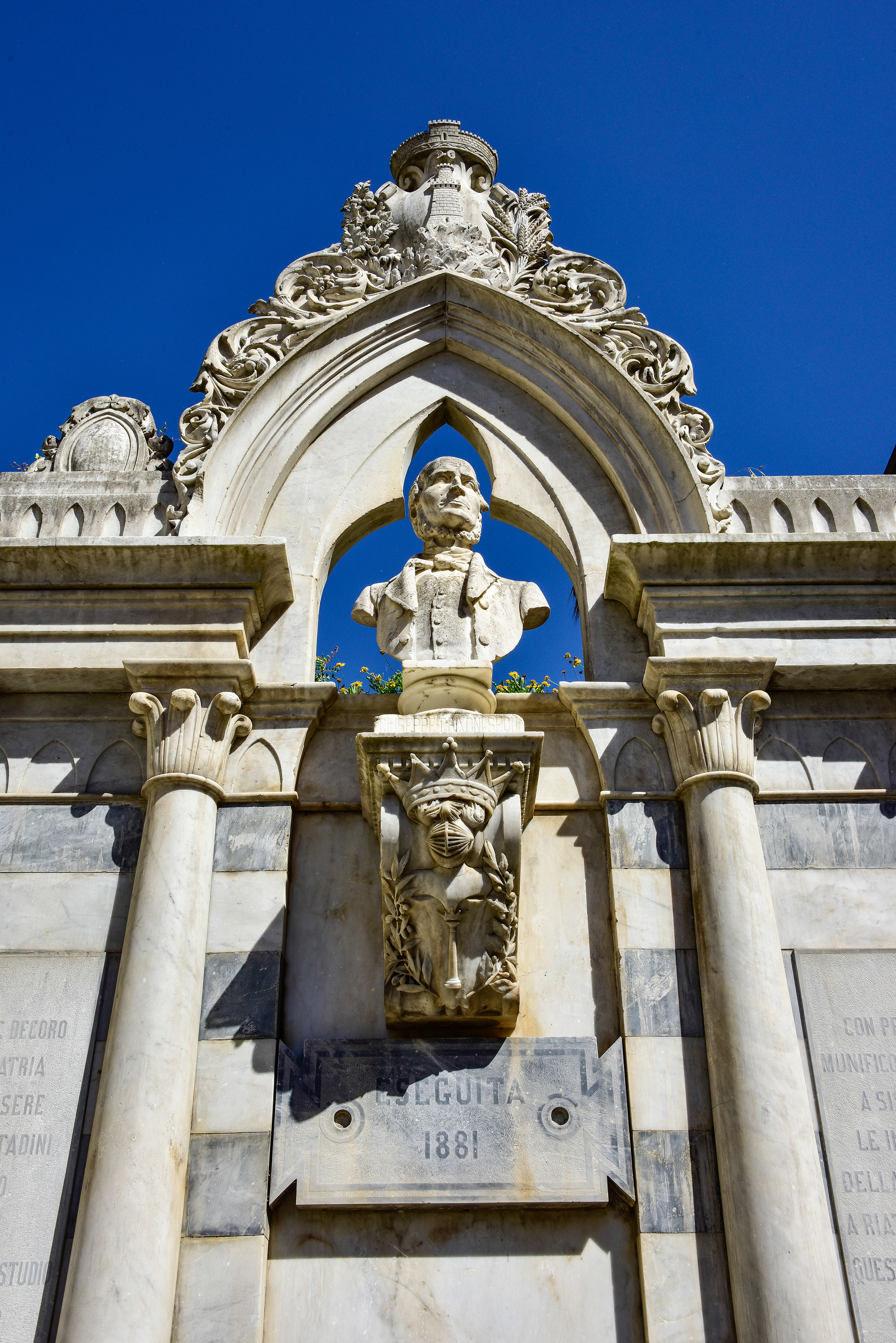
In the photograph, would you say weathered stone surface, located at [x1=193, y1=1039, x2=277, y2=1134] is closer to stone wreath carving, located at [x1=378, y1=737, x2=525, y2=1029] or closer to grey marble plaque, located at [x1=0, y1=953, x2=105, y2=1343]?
grey marble plaque, located at [x1=0, y1=953, x2=105, y2=1343]

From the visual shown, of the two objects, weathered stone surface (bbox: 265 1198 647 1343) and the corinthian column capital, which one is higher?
the corinthian column capital

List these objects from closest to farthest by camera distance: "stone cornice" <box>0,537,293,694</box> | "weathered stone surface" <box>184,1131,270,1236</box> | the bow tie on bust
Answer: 1. "weathered stone surface" <box>184,1131,270,1236</box>
2. "stone cornice" <box>0,537,293,694</box>
3. the bow tie on bust

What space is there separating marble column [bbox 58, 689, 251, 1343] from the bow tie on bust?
1.64 m

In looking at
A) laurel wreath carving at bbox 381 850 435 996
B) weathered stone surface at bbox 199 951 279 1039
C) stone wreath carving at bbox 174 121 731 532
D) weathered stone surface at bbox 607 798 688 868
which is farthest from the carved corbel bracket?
stone wreath carving at bbox 174 121 731 532

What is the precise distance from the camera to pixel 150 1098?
6.45 m

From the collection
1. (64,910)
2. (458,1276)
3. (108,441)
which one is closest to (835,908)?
(458,1276)

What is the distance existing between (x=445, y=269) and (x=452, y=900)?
18.8ft

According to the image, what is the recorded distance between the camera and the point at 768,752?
8078mm

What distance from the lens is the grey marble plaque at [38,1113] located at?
6332 mm

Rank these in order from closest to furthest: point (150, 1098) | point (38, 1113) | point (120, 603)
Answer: point (150, 1098), point (38, 1113), point (120, 603)

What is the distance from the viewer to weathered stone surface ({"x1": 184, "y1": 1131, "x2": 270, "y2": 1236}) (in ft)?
21.2

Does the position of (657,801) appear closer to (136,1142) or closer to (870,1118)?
(870,1118)

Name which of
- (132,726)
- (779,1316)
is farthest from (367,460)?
(779,1316)

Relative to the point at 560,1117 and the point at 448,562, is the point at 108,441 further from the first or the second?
the point at 560,1117
